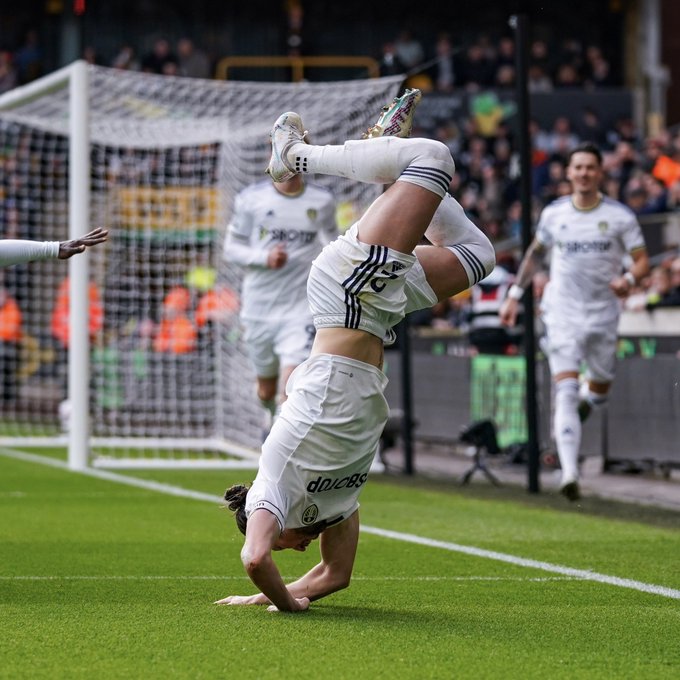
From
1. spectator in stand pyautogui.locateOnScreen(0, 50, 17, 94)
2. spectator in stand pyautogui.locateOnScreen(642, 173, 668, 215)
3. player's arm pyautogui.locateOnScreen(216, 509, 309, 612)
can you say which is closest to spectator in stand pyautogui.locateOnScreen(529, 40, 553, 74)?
spectator in stand pyautogui.locateOnScreen(642, 173, 668, 215)

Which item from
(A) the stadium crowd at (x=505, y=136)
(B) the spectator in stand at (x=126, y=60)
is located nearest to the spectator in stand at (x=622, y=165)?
(A) the stadium crowd at (x=505, y=136)

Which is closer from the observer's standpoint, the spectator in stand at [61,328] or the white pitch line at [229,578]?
the white pitch line at [229,578]

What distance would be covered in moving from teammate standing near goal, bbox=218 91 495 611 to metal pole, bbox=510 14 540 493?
5626 millimetres

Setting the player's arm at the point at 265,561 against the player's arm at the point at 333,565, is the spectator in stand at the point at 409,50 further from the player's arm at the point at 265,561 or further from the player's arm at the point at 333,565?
the player's arm at the point at 265,561

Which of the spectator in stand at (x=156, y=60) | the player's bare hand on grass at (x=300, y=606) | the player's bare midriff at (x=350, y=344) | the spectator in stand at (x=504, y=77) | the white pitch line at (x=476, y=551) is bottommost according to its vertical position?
the white pitch line at (x=476, y=551)

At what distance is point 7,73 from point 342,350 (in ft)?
74.1

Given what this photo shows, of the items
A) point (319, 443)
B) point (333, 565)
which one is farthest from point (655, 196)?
point (319, 443)

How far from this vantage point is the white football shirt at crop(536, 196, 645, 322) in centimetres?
1101

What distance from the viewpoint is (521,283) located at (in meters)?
11.1

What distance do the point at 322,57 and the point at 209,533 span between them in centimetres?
2305

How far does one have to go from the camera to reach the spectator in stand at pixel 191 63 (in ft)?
A: 93.2

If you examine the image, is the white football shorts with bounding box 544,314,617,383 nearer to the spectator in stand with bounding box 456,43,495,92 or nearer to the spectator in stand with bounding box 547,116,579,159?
the spectator in stand with bounding box 547,116,579,159

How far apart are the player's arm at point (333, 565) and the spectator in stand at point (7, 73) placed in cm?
2190

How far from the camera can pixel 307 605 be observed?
5.73 m
